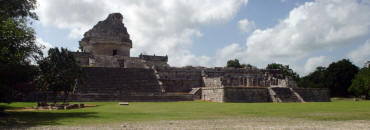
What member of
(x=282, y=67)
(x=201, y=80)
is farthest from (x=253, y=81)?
(x=282, y=67)

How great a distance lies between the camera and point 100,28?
50969 mm

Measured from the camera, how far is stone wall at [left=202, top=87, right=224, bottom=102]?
33.0m

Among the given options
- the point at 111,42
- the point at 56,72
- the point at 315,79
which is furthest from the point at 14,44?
the point at 315,79

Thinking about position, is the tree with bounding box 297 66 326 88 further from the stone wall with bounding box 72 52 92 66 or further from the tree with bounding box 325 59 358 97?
the stone wall with bounding box 72 52 92 66

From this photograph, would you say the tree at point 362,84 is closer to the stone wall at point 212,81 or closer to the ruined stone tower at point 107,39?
the stone wall at point 212,81

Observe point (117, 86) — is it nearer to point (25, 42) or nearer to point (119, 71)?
point (119, 71)

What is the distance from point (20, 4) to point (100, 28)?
32.7 m

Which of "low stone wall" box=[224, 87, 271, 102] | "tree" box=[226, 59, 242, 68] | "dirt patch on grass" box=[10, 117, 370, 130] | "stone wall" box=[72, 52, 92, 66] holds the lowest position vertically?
"dirt patch on grass" box=[10, 117, 370, 130]

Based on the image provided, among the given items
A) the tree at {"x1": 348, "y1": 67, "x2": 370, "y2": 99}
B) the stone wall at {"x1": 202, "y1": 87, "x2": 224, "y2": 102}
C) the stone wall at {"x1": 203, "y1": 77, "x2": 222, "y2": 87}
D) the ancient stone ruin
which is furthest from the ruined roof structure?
the tree at {"x1": 348, "y1": 67, "x2": 370, "y2": 99}

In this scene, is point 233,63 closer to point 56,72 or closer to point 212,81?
point 212,81

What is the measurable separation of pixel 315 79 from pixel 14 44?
2531 inches

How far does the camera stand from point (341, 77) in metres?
62.8

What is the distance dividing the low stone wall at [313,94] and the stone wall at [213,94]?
862cm

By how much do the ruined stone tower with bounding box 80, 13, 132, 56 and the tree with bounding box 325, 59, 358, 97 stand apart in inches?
1440
